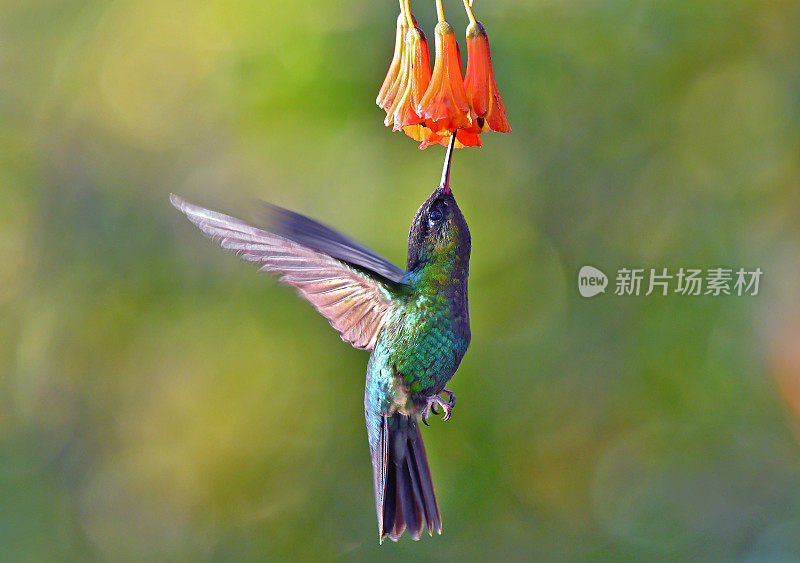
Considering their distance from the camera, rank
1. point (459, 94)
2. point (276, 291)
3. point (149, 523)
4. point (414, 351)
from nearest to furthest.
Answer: point (459, 94) → point (414, 351) → point (276, 291) → point (149, 523)

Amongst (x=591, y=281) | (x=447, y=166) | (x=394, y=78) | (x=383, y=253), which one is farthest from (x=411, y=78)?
(x=591, y=281)

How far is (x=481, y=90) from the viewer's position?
4.15 ft

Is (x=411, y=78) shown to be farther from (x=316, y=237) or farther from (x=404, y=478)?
(x=404, y=478)

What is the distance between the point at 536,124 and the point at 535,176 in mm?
185

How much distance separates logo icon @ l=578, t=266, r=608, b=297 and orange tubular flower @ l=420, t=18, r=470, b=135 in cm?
163

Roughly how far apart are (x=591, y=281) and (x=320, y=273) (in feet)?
5.58

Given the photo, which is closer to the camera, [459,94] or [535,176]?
[459,94]

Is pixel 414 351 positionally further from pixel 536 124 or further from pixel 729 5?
pixel 729 5

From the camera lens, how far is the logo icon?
9.28ft

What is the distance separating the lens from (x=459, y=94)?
1.25 metres

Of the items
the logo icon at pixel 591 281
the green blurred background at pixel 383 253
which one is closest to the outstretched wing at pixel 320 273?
the green blurred background at pixel 383 253

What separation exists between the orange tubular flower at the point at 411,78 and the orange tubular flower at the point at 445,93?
16 mm

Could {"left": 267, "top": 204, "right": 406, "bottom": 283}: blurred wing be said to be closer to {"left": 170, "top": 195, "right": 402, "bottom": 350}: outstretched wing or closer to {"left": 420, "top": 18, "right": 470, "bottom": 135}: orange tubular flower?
{"left": 170, "top": 195, "right": 402, "bottom": 350}: outstretched wing

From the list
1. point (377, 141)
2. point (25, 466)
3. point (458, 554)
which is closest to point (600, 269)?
point (377, 141)
